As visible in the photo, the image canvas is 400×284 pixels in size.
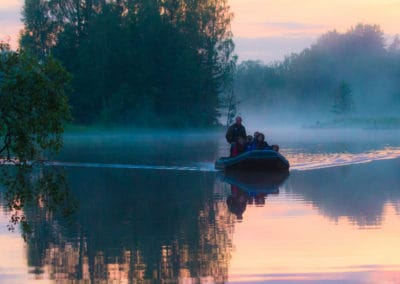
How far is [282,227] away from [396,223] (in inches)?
75.6

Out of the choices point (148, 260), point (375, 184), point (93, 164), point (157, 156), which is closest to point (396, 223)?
point (148, 260)

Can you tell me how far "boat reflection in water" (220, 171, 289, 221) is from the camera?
19.7 meters

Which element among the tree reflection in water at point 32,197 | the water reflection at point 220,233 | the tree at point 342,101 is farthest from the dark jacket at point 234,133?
the tree at point 342,101

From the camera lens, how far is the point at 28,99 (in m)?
10.3

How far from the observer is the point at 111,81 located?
80438 mm

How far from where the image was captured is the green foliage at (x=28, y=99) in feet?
33.4

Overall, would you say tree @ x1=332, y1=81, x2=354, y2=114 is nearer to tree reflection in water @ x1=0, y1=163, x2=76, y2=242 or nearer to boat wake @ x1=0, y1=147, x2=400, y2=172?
boat wake @ x1=0, y1=147, x2=400, y2=172

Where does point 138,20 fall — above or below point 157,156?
above

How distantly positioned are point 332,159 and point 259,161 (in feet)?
25.7

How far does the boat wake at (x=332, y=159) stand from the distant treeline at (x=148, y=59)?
38.8 m

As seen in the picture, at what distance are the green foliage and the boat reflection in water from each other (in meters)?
6.82

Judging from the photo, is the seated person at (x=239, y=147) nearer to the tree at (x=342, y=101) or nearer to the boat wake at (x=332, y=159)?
the boat wake at (x=332, y=159)

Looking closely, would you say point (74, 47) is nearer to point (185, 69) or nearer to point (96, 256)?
point (185, 69)

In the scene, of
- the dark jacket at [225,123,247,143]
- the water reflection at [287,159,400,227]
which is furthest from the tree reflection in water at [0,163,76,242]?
the dark jacket at [225,123,247,143]
